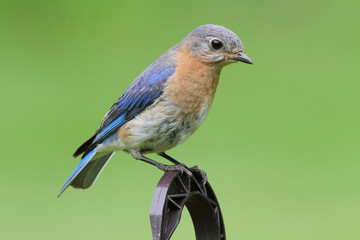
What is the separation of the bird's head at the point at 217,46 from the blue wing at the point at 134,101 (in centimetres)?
20

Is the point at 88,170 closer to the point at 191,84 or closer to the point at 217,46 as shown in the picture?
the point at 191,84

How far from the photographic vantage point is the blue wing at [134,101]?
388cm

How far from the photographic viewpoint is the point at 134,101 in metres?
3.96

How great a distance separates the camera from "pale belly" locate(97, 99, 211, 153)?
12.3 feet

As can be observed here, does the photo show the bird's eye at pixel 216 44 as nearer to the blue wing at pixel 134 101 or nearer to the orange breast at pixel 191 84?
the orange breast at pixel 191 84

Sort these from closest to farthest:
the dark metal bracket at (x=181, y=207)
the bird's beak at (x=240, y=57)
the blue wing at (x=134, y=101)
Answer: the dark metal bracket at (x=181, y=207) → the bird's beak at (x=240, y=57) → the blue wing at (x=134, y=101)

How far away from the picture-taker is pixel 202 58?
3.85 metres

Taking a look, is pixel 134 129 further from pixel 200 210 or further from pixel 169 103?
pixel 200 210

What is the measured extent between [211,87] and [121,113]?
56 cm

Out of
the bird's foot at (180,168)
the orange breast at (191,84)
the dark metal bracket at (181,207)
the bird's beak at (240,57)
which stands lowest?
the dark metal bracket at (181,207)

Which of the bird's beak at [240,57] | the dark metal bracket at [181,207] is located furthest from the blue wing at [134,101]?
the dark metal bracket at [181,207]

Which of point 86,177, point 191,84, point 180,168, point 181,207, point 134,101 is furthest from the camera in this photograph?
point 86,177

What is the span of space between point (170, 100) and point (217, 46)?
399 millimetres

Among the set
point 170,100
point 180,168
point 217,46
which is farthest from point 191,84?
point 180,168
